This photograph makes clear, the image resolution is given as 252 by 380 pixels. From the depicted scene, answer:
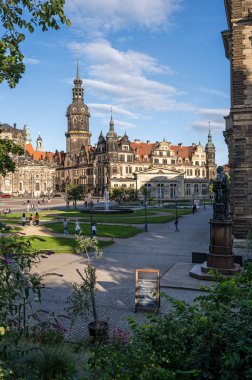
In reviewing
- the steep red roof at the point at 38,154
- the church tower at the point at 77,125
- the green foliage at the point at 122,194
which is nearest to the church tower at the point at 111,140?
the green foliage at the point at 122,194

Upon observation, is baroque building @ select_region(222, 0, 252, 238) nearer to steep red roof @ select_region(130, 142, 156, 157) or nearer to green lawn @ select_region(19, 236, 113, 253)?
green lawn @ select_region(19, 236, 113, 253)

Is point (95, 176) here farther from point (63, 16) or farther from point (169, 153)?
point (63, 16)

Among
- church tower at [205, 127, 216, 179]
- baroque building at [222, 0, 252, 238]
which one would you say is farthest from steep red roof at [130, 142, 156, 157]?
baroque building at [222, 0, 252, 238]

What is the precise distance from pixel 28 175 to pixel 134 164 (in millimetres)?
45986

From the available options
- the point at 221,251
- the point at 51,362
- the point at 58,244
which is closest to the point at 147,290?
the point at 51,362

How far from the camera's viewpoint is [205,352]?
217 inches

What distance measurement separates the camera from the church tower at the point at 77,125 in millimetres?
127713

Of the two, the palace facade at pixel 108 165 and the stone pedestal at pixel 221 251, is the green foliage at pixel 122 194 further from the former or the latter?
the stone pedestal at pixel 221 251

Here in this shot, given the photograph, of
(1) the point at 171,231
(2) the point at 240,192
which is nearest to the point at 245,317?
(2) the point at 240,192

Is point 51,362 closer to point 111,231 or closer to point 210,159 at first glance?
point 111,231

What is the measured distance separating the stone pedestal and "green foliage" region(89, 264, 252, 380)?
952cm

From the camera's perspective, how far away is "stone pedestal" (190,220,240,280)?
16.0 metres

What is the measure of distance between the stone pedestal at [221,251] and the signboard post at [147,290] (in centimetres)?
478

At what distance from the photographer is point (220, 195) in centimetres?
1678
